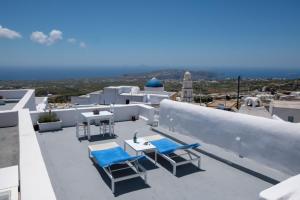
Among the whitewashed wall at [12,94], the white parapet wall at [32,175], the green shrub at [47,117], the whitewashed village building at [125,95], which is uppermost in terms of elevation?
the white parapet wall at [32,175]

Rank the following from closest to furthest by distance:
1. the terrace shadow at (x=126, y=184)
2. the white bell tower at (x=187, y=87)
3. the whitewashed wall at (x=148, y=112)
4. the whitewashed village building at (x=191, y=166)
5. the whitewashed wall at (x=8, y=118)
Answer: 1. the whitewashed village building at (x=191, y=166)
2. the terrace shadow at (x=126, y=184)
3. the whitewashed wall at (x=8, y=118)
4. the whitewashed wall at (x=148, y=112)
5. the white bell tower at (x=187, y=87)

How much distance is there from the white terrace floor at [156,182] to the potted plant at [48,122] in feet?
6.98

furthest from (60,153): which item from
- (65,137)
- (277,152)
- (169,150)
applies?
(277,152)

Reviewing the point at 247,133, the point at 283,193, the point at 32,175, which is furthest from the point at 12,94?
the point at 283,193

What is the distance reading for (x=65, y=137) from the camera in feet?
25.2

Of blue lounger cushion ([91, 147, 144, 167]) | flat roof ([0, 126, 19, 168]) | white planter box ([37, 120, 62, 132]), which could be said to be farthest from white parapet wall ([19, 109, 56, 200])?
white planter box ([37, 120, 62, 132])

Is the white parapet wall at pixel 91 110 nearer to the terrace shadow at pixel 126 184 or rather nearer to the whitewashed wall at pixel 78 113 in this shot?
the whitewashed wall at pixel 78 113

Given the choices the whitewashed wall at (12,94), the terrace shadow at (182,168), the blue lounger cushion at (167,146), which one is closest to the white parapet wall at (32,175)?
the blue lounger cushion at (167,146)

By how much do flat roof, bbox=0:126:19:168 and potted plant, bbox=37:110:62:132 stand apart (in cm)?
84

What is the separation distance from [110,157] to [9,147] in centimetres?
302

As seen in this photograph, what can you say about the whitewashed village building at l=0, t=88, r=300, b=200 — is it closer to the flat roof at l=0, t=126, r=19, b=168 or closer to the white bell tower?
the flat roof at l=0, t=126, r=19, b=168

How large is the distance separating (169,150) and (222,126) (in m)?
1.65

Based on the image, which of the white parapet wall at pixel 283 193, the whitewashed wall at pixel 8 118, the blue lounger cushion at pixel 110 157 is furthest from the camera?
the whitewashed wall at pixel 8 118

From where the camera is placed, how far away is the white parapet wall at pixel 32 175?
8.20ft
